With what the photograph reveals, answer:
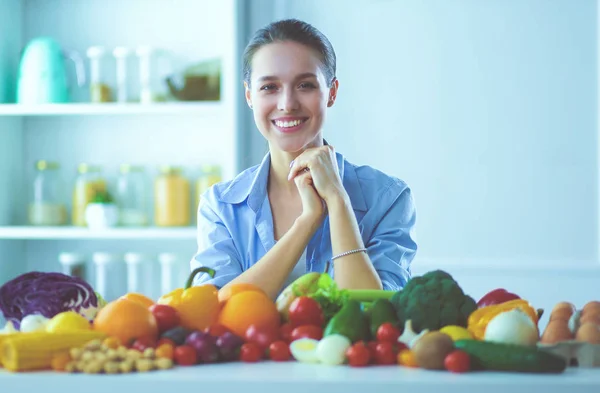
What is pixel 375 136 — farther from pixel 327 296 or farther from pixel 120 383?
pixel 120 383

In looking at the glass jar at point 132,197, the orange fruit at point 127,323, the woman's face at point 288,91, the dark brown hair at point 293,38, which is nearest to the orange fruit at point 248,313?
the orange fruit at point 127,323

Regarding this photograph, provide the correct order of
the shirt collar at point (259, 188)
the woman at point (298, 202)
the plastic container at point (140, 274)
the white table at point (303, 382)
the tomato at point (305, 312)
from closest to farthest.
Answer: the white table at point (303, 382) < the tomato at point (305, 312) < the woman at point (298, 202) < the shirt collar at point (259, 188) < the plastic container at point (140, 274)

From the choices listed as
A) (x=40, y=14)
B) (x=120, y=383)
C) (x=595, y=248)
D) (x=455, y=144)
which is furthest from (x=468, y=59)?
(x=120, y=383)

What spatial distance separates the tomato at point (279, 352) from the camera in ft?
3.32

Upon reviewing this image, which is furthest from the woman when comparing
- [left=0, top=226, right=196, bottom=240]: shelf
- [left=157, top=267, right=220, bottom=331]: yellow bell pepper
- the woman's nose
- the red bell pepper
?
[left=0, top=226, right=196, bottom=240]: shelf

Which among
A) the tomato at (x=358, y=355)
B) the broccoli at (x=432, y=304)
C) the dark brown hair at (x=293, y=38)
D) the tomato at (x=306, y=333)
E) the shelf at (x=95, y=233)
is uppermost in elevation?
the dark brown hair at (x=293, y=38)

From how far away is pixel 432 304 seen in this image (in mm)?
1060

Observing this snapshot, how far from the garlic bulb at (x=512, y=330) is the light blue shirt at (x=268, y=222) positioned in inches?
30.3

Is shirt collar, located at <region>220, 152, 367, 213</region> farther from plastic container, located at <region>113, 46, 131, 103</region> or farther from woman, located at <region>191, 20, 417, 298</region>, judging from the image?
plastic container, located at <region>113, 46, 131, 103</region>

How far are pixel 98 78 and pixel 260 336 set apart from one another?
2.33 meters

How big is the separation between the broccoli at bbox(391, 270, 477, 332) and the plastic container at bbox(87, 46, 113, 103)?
228 cm

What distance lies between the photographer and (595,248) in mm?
3004

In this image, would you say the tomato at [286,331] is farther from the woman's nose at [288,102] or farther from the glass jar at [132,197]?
the glass jar at [132,197]

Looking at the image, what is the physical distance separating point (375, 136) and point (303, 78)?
137 cm
